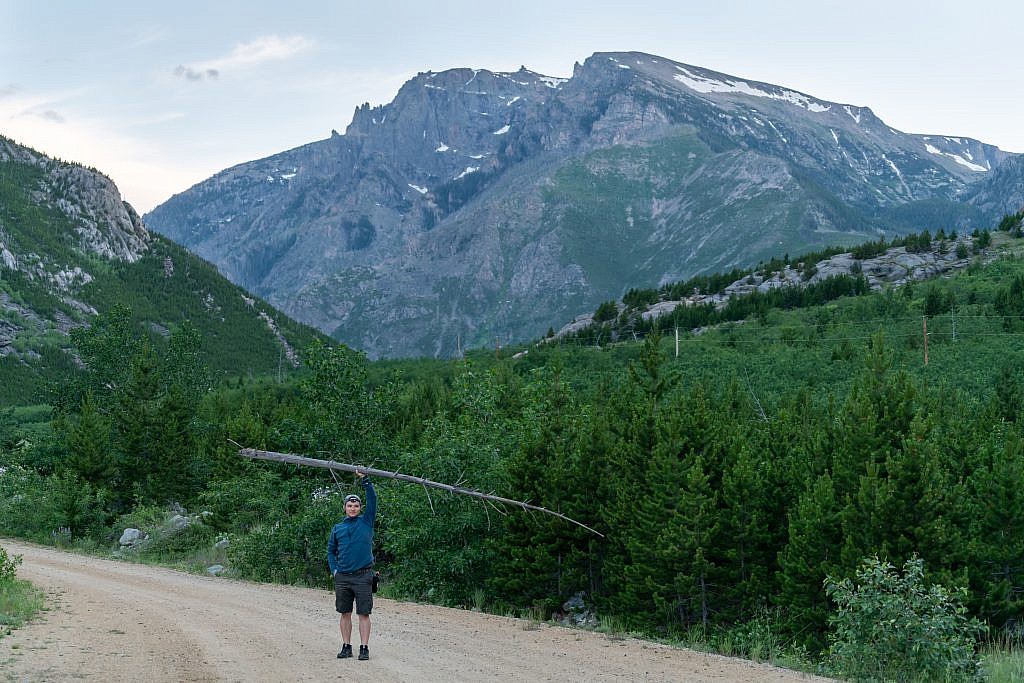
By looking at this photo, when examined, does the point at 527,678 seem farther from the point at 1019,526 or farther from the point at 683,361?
the point at 683,361

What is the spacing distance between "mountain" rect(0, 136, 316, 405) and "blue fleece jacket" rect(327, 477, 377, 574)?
128 metres

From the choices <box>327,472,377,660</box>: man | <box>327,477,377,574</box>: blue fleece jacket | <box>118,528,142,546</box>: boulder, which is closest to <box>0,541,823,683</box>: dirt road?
<box>327,472,377,660</box>: man

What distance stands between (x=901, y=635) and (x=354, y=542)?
8171 mm

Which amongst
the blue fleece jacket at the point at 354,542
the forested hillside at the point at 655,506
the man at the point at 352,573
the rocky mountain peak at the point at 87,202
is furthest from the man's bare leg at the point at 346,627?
the rocky mountain peak at the point at 87,202

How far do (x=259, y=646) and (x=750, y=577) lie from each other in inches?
561

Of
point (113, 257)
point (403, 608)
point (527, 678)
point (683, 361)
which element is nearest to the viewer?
point (527, 678)

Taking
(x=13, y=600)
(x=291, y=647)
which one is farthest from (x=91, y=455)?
(x=291, y=647)

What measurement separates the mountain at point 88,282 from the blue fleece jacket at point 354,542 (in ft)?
419

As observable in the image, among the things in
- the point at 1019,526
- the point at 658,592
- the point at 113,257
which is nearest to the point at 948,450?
the point at 1019,526

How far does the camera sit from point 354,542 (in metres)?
13.3

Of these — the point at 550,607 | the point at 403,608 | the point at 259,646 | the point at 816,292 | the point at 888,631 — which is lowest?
the point at 550,607

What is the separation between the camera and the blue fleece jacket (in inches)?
524

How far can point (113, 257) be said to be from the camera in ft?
588

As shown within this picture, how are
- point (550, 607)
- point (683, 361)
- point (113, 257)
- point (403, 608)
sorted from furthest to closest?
1. point (113, 257)
2. point (683, 361)
3. point (550, 607)
4. point (403, 608)
